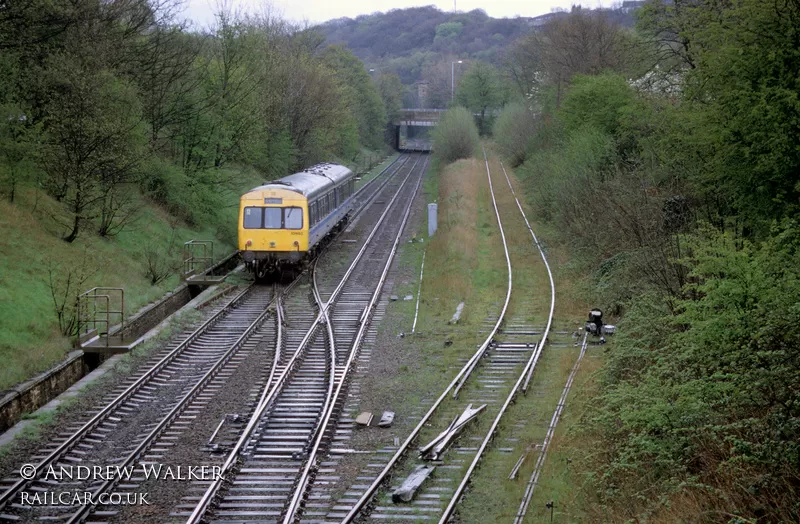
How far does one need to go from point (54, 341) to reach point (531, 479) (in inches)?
392

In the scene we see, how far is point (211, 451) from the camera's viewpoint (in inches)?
420

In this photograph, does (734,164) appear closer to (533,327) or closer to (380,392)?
(533,327)

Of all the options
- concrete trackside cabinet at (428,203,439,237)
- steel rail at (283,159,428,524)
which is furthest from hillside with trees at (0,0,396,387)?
concrete trackside cabinet at (428,203,439,237)

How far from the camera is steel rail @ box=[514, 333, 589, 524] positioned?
9049 mm

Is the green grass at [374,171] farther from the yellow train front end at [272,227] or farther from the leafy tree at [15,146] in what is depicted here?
the leafy tree at [15,146]

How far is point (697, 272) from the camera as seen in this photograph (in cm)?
1035

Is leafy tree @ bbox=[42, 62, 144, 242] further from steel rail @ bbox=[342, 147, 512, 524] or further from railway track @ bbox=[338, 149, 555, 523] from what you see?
Answer: steel rail @ bbox=[342, 147, 512, 524]

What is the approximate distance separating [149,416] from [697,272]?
8100 millimetres

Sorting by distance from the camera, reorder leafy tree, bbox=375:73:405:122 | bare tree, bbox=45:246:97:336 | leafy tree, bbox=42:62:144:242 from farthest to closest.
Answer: leafy tree, bbox=375:73:405:122
leafy tree, bbox=42:62:144:242
bare tree, bbox=45:246:97:336

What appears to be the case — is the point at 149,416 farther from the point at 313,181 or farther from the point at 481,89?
the point at 481,89

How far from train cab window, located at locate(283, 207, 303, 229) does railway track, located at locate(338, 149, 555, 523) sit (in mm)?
6856

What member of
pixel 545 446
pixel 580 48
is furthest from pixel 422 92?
pixel 545 446

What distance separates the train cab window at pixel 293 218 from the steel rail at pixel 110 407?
4.41 metres

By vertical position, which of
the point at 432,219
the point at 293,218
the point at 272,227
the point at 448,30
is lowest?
the point at 432,219
